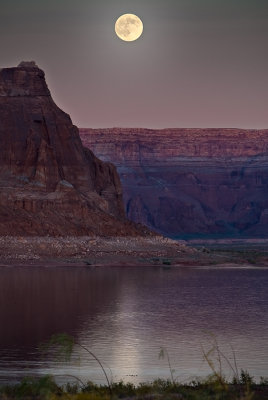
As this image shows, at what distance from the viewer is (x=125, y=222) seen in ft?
374

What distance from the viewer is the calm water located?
3291 cm

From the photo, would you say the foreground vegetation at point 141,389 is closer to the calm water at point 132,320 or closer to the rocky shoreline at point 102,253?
the calm water at point 132,320

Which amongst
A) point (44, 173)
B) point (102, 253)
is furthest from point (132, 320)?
point (44, 173)

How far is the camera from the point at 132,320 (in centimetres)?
4741

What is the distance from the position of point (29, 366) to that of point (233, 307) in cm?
2385

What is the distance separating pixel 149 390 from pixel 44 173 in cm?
8740

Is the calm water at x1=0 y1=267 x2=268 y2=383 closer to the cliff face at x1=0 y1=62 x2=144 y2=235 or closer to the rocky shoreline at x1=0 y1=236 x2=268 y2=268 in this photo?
the rocky shoreline at x1=0 y1=236 x2=268 y2=268

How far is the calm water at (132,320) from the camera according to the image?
32.9 metres

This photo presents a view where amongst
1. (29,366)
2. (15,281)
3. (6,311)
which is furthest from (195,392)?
(15,281)

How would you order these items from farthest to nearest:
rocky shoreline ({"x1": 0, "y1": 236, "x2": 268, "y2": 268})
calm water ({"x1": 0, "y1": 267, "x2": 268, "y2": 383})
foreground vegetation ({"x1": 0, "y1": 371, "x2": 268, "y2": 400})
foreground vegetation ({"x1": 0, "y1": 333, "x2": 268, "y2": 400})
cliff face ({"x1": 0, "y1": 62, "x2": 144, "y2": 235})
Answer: cliff face ({"x1": 0, "y1": 62, "x2": 144, "y2": 235}), rocky shoreline ({"x1": 0, "y1": 236, "x2": 268, "y2": 268}), calm water ({"x1": 0, "y1": 267, "x2": 268, "y2": 383}), foreground vegetation ({"x1": 0, "y1": 371, "x2": 268, "y2": 400}), foreground vegetation ({"x1": 0, "y1": 333, "x2": 268, "y2": 400})

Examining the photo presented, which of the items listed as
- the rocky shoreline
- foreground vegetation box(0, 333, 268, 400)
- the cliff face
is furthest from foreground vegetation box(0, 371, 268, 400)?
the cliff face

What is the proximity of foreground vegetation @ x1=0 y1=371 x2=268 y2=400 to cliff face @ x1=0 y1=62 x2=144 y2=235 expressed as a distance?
73.5 meters

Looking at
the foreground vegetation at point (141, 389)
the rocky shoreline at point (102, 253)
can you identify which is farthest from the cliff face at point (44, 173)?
the foreground vegetation at point (141, 389)

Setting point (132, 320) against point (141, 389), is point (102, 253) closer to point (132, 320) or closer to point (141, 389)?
point (132, 320)
